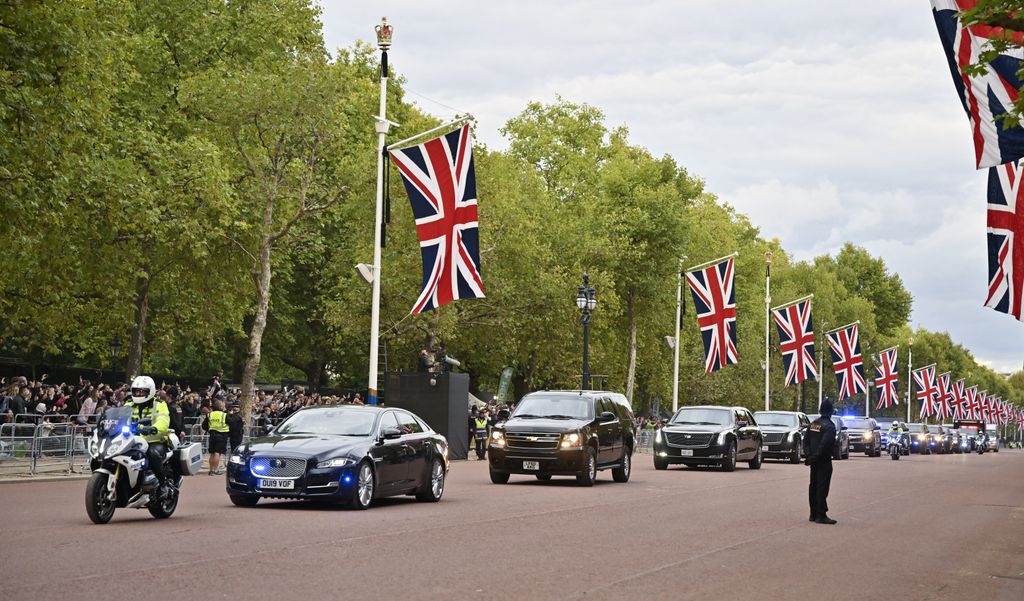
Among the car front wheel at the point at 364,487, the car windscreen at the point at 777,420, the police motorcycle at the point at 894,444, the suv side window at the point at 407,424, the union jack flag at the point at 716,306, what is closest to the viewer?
the car front wheel at the point at 364,487

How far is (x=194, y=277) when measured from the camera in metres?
43.0

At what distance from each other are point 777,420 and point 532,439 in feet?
70.7

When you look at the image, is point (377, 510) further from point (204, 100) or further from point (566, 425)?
point (204, 100)

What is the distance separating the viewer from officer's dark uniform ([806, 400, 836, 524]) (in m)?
18.9

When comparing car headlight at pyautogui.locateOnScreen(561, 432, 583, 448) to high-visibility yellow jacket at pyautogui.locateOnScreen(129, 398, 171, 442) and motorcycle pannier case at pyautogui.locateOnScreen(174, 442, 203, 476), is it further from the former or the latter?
high-visibility yellow jacket at pyautogui.locateOnScreen(129, 398, 171, 442)

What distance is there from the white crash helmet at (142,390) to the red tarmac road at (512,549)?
4.99 feet

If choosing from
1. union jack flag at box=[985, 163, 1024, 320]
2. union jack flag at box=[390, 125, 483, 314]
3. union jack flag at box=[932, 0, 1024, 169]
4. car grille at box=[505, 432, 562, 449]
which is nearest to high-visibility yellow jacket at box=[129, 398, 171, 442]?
car grille at box=[505, 432, 562, 449]

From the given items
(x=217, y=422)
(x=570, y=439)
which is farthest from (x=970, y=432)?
(x=217, y=422)

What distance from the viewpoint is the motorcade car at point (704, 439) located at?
35.4m

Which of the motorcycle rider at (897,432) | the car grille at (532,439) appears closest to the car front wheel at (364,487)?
the car grille at (532,439)

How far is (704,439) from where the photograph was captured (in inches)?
1395

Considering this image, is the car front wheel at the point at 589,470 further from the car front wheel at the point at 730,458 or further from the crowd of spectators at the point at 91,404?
the car front wheel at the point at 730,458

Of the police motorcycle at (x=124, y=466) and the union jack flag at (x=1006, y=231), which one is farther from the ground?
the union jack flag at (x=1006, y=231)

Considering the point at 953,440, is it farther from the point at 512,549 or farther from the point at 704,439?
the point at 512,549
